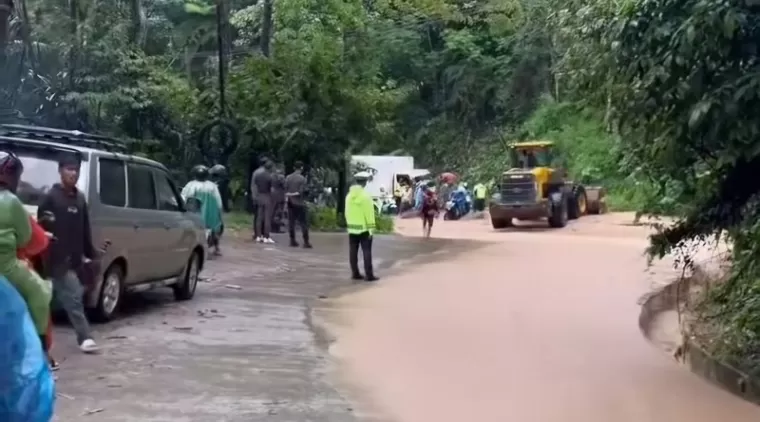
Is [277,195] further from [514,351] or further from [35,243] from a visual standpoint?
[35,243]

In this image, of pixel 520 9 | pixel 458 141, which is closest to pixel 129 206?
pixel 520 9

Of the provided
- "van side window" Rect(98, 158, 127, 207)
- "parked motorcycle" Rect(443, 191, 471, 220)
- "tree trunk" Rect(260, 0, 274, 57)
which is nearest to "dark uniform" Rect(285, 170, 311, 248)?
"tree trunk" Rect(260, 0, 274, 57)

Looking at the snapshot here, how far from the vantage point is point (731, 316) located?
36.7 ft

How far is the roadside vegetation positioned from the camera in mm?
8602

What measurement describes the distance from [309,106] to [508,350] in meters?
18.8

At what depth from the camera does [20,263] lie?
23.2 ft

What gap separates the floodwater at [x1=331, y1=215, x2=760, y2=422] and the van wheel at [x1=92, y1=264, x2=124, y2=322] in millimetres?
2341

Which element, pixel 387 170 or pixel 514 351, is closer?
pixel 514 351

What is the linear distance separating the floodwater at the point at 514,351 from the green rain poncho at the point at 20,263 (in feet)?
8.21

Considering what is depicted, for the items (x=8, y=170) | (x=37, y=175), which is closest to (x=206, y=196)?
(x=37, y=175)

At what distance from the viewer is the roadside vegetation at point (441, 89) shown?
860cm

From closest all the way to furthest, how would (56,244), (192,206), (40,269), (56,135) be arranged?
1. (56,244)
2. (40,269)
3. (56,135)
4. (192,206)

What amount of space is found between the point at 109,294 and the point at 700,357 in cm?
583

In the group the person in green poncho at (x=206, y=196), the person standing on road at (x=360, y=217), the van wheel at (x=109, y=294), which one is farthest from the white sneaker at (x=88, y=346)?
the person in green poncho at (x=206, y=196)
